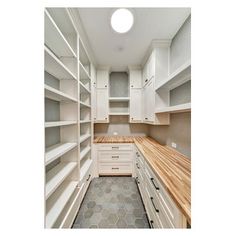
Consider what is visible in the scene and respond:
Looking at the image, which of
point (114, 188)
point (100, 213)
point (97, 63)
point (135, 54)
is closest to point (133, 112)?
point (135, 54)

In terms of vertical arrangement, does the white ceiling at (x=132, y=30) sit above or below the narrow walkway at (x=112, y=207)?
above

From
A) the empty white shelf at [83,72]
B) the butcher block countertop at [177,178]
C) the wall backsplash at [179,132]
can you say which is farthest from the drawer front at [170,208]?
the empty white shelf at [83,72]

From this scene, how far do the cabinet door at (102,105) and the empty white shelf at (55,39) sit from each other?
4.67ft

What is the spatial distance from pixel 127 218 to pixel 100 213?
1.19ft

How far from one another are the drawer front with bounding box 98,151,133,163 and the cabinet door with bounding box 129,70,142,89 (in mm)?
1600

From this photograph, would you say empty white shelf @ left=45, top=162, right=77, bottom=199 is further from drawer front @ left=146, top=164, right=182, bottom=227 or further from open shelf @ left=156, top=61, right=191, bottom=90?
open shelf @ left=156, top=61, right=191, bottom=90

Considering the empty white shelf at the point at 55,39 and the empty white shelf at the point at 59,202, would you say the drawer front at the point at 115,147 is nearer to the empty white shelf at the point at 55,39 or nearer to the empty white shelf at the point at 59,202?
the empty white shelf at the point at 59,202

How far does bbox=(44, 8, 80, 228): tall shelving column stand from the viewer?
100 cm

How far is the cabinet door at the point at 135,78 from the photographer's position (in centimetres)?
277

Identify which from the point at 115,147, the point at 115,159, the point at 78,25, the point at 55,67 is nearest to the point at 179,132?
the point at 115,147

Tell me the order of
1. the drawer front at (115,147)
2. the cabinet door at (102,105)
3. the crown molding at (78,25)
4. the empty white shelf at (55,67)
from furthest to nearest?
1. the cabinet door at (102,105)
2. the drawer front at (115,147)
3. the crown molding at (78,25)
4. the empty white shelf at (55,67)

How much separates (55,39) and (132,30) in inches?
41.3
